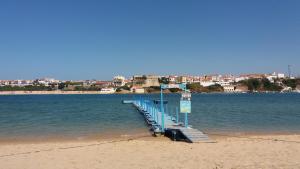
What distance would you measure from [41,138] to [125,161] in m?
10.7

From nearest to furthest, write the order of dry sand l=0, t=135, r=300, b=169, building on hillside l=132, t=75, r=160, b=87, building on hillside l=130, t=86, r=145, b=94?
dry sand l=0, t=135, r=300, b=169 → building on hillside l=130, t=86, r=145, b=94 → building on hillside l=132, t=75, r=160, b=87

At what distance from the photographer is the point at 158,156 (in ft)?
44.2

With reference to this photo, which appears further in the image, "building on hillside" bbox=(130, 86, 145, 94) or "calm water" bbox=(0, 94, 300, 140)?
"building on hillside" bbox=(130, 86, 145, 94)

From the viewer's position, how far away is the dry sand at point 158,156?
11.7m

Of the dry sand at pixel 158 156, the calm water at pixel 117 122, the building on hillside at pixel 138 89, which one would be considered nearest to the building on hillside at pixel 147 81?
the building on hillside at pixel 138 89

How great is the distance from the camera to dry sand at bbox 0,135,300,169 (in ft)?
38.5

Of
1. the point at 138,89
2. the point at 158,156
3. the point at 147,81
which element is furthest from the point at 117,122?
the point at 147,81

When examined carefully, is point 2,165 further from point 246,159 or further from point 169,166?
point 246,159

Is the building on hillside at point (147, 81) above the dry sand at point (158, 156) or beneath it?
above

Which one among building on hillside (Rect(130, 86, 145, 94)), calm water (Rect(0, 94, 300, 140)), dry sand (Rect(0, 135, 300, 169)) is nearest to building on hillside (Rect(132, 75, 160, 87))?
building on hillside (Rect(130, 86, 145, 94))

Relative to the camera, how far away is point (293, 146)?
1541 centimetres

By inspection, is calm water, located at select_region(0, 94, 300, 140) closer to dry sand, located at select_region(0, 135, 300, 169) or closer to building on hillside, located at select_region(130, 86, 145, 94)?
dry sand, located at select_region(0, 135, 300, 169)

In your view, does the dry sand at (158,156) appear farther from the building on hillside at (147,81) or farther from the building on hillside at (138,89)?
the building on hillside at (147,81)

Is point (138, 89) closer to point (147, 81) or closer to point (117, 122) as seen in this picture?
point (147, 81)
